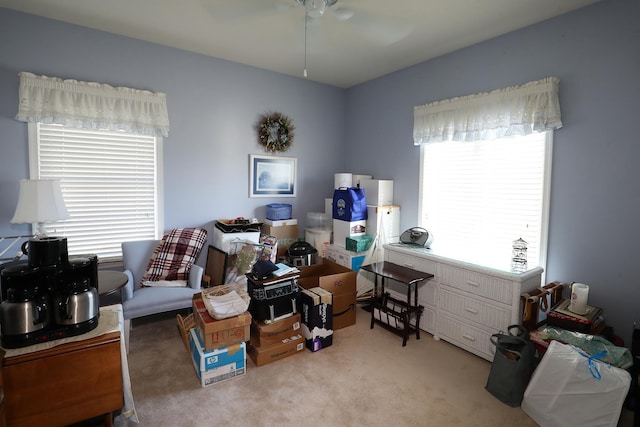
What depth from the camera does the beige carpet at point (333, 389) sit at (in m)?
2.05

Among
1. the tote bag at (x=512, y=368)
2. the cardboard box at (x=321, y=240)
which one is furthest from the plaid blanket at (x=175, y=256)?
the tote bag at (x=512, y=368)

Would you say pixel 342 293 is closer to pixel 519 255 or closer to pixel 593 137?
pixel 519 255

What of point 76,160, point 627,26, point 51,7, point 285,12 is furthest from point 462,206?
point 51,7

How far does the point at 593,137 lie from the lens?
2.49 m

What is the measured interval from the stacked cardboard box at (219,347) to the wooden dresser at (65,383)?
0.68 m

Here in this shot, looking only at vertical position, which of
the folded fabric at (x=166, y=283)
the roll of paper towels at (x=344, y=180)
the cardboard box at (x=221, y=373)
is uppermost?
the roll of paper towels at (x=344, y=180)

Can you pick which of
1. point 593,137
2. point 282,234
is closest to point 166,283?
point 282,234

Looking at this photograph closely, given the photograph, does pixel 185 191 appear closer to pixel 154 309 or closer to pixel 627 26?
pixel 154 309

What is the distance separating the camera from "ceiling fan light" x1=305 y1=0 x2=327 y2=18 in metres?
2.43

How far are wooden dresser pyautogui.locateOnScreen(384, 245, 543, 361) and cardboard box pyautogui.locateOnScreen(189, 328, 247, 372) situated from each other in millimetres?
1744

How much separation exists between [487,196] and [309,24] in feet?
7.68

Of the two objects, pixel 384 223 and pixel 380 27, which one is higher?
pixel 380 27

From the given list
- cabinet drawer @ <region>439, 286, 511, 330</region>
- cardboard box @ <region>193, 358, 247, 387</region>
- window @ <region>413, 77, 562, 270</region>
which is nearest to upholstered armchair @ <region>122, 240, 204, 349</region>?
cardboard box @ <region>193, 358, 247, 387</region>

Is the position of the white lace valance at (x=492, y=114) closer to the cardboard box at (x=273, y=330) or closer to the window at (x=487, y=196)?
the window at (x=487, y=196)
